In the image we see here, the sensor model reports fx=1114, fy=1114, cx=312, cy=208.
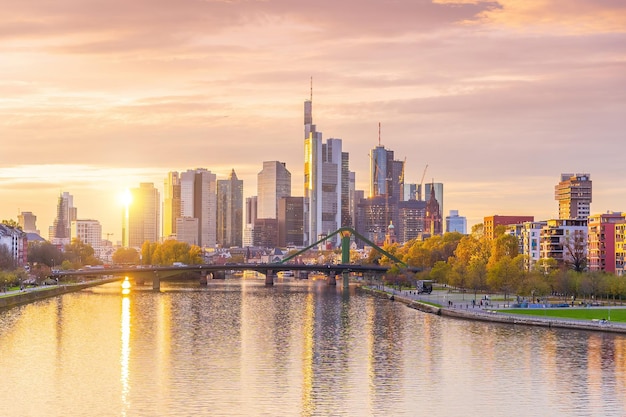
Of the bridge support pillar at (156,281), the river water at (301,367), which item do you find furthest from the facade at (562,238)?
the bridge support pillar at (156,281)

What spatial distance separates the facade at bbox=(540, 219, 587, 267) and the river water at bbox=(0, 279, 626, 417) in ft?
178

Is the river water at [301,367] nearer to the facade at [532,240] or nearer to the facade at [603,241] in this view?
the facade at [603,241]

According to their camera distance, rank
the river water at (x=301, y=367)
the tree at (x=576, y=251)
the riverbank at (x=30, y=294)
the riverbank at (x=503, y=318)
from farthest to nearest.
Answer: the tree at (x=576, y=251)
the riverbank at (x=30, y=294)
the riverbank at (x=503, y=318)
the river water at (x=301, y=367)

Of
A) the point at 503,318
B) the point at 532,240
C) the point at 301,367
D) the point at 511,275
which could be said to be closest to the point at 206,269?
the point at 532,240

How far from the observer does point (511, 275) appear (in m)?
116

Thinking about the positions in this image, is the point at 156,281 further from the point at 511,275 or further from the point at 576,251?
the point at 511,275

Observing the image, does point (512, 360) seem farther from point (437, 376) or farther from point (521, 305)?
point (521, 305)

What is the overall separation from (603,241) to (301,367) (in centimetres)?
8996

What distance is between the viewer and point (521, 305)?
321 ft

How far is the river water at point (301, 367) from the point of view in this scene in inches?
1875

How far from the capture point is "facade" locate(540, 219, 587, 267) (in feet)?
477

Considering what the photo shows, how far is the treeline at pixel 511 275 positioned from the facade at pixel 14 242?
62.0 meters

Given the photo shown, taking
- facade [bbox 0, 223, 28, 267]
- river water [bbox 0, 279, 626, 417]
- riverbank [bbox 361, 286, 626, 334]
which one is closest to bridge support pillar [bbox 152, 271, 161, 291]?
facade [bbox 0, 223, 28, 267]

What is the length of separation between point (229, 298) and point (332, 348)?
206 feet
